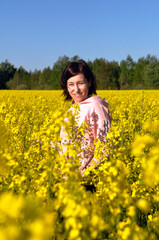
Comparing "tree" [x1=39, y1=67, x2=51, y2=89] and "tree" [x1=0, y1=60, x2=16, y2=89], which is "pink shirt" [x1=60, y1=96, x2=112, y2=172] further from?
"tree" [x1=39, y1=67, x2=51, y2=89]

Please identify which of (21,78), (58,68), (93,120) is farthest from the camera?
(21,78)

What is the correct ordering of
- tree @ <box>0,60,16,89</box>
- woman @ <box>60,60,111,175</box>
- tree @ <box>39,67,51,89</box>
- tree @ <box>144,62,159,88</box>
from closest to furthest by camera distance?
woman @ <box>60,60,111,175</box>, tree @ <box>144,62,159,88</box>, tree @ <box>0,60,16,89</box>, tree @ <box>39,67,51,89</box>

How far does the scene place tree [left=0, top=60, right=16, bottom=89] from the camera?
172ft

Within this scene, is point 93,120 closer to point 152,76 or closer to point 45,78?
point 152,76

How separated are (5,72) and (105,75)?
22.7m

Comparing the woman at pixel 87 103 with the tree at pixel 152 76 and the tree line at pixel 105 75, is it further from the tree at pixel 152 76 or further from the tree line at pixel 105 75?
the tree at pixel 152 76

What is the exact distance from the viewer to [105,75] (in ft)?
177

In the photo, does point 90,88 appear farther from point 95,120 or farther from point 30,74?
point 30,74

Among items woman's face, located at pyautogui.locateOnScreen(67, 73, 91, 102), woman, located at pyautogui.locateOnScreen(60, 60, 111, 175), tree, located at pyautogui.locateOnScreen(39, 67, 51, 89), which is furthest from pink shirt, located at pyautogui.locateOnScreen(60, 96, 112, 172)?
tree, located at pyautogui.locateOnScreen(39, 67, 51, 89)

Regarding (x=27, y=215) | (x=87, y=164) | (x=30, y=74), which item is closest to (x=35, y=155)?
(x=87, y=164)

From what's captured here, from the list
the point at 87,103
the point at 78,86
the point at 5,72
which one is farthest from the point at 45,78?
the point at 87,103

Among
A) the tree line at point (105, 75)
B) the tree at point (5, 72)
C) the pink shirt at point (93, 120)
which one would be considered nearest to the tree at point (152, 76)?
the tree line at point (105, 75)

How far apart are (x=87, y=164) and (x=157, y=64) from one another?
→ 5058 centimetres

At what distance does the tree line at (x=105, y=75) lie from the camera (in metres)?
48.6
